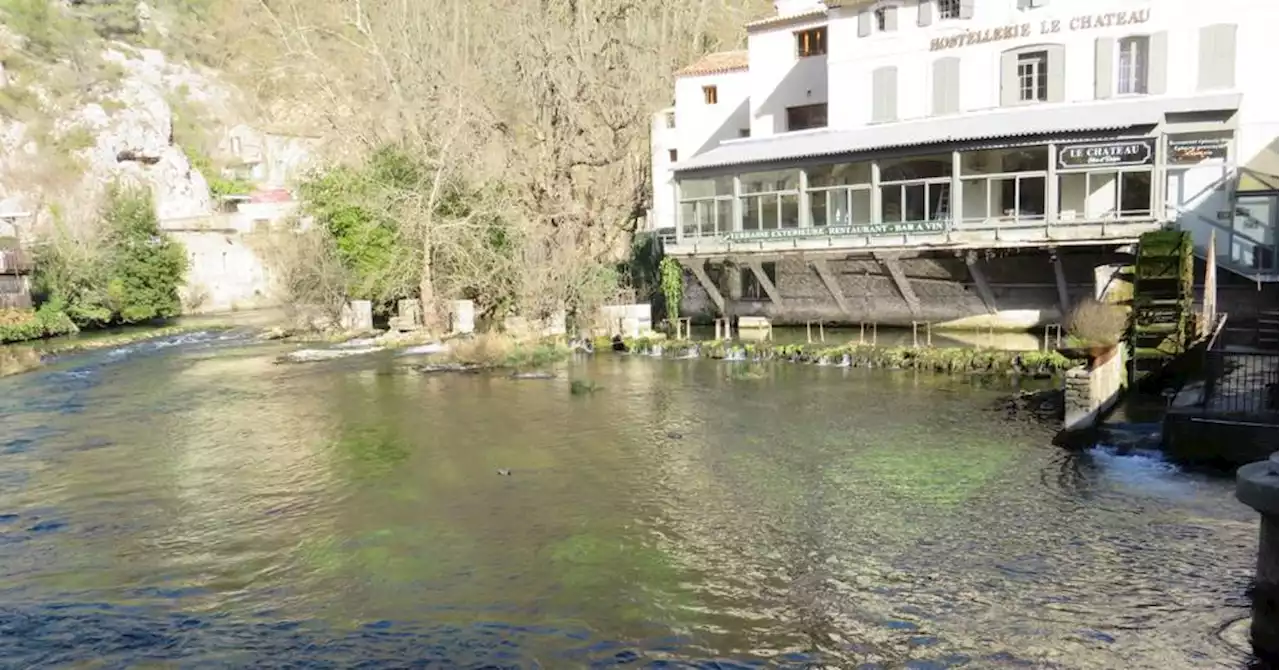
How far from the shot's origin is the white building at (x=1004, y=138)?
976 inches

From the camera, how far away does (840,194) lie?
98.4ft

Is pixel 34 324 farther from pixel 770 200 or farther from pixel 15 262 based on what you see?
pixel 770 200

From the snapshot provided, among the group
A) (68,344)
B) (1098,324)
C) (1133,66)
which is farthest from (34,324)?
(1133,66)

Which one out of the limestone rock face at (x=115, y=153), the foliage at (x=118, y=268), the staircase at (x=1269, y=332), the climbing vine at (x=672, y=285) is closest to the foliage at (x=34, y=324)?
the foliage at (x=118, y=268)

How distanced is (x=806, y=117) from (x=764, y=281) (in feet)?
27.3

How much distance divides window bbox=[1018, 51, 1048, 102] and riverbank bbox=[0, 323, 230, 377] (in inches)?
1293

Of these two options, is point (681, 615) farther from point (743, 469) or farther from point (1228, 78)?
point (1228, 78)

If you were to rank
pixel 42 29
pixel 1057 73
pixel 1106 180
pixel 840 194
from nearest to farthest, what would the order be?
pixel 1106 180 → pixel 1057 73 → pixel 840 194 → pixel 42 29

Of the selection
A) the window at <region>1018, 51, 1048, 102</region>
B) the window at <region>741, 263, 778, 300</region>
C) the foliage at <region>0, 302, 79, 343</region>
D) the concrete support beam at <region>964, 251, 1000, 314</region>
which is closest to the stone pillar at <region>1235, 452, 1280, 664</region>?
the concrete support beam at <region>964, 251, 1000, 314</region>

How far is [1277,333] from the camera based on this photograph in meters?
20.2

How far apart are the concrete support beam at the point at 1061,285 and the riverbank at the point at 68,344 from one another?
31636mm

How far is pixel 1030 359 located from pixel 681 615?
16295 mm

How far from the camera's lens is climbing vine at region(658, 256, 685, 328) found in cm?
3226

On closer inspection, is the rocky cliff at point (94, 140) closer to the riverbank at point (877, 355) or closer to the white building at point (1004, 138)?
the riverbank at point (877, 355)
